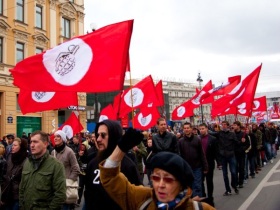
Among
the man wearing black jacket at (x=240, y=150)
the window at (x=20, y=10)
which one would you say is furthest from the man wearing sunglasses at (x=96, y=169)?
the window at (x=20, y=10)

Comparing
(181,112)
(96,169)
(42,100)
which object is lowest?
(96,169)

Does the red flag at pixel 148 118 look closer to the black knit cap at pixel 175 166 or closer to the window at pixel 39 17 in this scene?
the black knit cap at pixel 175 166

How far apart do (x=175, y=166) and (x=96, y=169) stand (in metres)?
1.30

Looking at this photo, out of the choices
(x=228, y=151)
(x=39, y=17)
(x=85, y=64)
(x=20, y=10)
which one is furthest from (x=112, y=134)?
(x=39, y=17)

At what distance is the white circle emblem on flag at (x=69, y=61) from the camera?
525 cm

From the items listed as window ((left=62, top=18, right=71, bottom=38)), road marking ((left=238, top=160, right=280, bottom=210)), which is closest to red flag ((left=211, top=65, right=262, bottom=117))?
road marking ((left=238, top=160, right=280, bottom=210))

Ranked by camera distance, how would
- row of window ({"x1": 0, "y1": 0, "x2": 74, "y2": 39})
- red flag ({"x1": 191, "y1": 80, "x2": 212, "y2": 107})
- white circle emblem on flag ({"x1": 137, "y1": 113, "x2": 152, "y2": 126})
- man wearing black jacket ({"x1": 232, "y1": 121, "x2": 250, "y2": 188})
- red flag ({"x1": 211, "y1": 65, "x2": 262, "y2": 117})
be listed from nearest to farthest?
man wearing black jacket ({"x1": 232, "y1": 121, "x2": 250, "y2": 188}) < red flag ({"x1": 211, "y1": 65, "x2": 262, "y2": 117}) < white circle emblem on flag ({"x1": 137, "y1": 113, "x2": 152, "y2": 126}) < red flag ({"x1": 191, "y1": 80, "x2": 212, "y2": 107}) < row of window ({"x1": 0, "y1": 0, "x2": 74, "y2": 39})

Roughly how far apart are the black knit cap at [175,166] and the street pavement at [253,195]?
16.0 ft

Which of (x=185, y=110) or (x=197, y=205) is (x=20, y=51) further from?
(x=197, y=205)

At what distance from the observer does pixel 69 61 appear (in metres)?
5.51

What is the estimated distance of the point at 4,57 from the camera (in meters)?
26.0

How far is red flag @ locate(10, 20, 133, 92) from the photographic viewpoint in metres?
4.98

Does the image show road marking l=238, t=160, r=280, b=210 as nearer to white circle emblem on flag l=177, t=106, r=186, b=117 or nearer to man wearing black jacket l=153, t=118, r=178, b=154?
man wearing black jacket l=153, t=118, r=178, b=154

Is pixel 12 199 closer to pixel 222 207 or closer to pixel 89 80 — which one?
pixel 89 80
